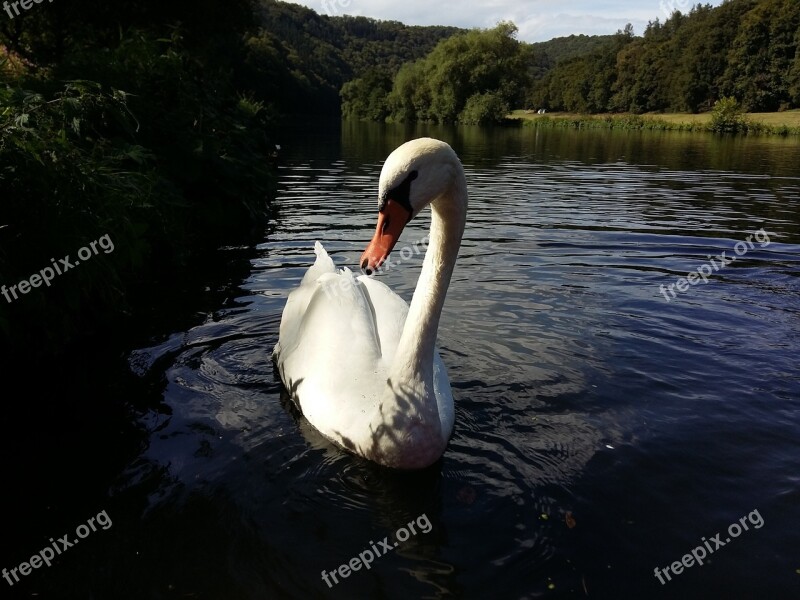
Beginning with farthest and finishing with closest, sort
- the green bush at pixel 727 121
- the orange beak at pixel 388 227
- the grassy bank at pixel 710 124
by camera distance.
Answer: the green bush at pixel 727 121 < the grassy bank at pixel 710 124 < the orange beak at pixel 388 227

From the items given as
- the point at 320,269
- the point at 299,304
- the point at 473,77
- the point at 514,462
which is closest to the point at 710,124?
the point at 473,77

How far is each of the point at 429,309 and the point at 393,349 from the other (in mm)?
774

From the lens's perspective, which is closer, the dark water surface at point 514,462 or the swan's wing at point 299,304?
the dark water surface at point 514,462

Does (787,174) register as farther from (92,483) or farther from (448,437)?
(92,483)

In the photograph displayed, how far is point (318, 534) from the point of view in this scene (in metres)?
3.82

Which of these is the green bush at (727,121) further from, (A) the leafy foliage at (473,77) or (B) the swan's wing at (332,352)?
(B) the swan's wing at (332,352)

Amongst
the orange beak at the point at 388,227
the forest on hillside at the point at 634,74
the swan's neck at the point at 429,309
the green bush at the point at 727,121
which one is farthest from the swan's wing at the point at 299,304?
the forest on hillside at the point at 634,74

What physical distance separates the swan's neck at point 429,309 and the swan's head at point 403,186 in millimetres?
358

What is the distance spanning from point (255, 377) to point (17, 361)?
2.00 metres

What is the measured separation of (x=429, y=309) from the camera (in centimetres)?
425

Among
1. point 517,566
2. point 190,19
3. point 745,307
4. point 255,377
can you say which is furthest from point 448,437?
point 190,19

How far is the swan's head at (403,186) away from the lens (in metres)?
3.64

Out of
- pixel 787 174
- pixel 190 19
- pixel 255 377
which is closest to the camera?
pixel 255 377

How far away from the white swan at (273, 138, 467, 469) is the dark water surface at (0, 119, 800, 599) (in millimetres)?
269
